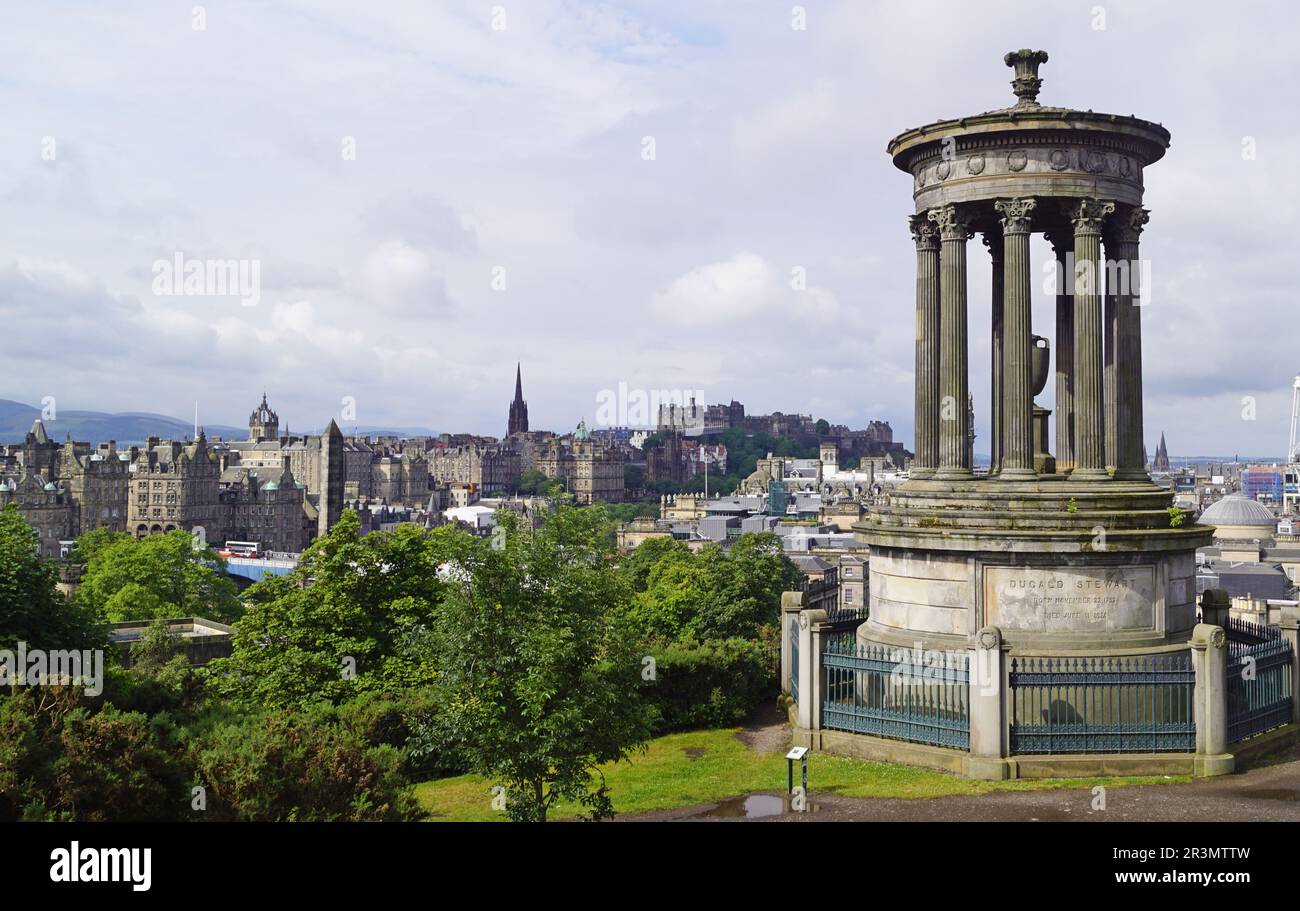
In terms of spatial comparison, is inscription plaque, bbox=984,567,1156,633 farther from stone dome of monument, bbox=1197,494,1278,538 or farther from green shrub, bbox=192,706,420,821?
stone dome of monument, bbox=1197,494,1278,538

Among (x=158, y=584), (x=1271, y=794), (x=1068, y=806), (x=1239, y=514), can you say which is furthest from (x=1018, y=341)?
(x=1239, y=514)

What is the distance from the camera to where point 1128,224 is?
86.4 ft

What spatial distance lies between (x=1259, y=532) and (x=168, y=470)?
148m

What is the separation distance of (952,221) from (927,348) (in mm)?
3064

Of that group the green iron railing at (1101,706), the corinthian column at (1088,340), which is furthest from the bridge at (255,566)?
the green iron railing at (1101,706)

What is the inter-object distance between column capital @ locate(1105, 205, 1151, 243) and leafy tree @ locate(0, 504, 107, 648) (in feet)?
84.2

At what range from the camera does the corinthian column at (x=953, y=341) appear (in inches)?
1030

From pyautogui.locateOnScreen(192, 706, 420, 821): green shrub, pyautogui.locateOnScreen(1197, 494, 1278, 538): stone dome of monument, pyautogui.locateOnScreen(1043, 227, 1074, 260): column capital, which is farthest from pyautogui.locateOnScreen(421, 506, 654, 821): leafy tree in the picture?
pyautogui.locateOnScreen(1197, 494, 1278, 538): stone dome of monument

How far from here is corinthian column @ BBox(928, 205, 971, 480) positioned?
2617cm

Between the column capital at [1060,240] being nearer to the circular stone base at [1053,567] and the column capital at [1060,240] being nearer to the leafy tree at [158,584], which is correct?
the circular stone base at [1053,567]

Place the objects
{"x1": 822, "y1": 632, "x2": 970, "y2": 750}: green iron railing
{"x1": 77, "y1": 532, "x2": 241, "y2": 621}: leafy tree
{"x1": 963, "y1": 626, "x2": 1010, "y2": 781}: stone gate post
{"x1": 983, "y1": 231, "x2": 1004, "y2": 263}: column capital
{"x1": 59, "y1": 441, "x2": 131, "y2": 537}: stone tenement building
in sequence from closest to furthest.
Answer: {"x1": 963, "y1": 626, "x2": 1010, "y2": 781}: stone gate post < {"x1": 822, "y1": 632, "x2": 970, "y2": 750}: green iron railing < {"x1": 983, "y1": 231, "x2": 1004, "y2": 263}: column capital < {"x1": 77, "y1": 532, "x2": 241, "y2": 621}: leafy tree < {"x1": 59, "y1": 441, "x2": 131, "y2": 537}: stone tenement building

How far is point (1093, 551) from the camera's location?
920 inches

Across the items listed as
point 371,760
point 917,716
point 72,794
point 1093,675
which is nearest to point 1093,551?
point 1093,675
